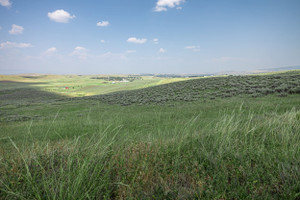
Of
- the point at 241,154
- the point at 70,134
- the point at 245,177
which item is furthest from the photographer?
the point at 70,134

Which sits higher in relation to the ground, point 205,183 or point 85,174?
point 85,174

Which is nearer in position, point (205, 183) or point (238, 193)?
point (238, 193)

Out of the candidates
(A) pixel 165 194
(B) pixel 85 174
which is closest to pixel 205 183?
(A) pixel 165 194

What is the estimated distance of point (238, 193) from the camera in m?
2.07

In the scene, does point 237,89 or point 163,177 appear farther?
point 237,89

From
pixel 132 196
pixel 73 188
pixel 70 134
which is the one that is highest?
pixel 73 188

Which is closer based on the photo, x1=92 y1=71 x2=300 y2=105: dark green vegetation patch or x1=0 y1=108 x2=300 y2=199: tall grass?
x1=0 y1=108 x2=300 y2=199: tall grass

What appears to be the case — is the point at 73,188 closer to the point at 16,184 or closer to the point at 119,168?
the point at 119,168

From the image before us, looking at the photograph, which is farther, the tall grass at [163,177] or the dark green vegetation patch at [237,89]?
the dark green vegetation patch at [237,89]

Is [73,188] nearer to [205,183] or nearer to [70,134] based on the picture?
[205,183]

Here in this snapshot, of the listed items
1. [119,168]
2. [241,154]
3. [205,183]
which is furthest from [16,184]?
[241,154]

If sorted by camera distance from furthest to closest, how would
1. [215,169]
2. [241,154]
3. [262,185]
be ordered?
[241,154]
[215,169]
[262,185]

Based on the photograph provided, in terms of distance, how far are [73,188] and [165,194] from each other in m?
1.21

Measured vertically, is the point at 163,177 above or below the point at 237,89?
below
